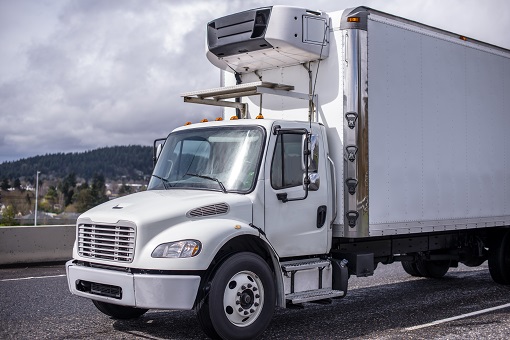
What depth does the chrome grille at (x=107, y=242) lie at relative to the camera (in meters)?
7.09

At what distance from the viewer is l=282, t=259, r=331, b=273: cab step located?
25.6 feet

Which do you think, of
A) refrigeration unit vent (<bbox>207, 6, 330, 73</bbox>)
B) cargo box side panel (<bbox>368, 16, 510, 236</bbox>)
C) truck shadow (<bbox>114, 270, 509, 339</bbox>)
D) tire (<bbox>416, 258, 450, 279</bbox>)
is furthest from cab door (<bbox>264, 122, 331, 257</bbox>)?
tire (<bbox>416, 258, 450, 279</bbox>)

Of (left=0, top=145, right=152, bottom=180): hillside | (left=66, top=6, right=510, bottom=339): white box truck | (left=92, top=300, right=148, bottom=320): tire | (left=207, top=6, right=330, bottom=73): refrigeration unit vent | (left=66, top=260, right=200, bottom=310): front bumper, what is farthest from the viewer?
(left=0, top=145, right=152, bottom=180): hillside

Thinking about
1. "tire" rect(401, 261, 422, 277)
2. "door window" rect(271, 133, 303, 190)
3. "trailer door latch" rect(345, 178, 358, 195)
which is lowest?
"tire" rect(401, 261, 422, 277)

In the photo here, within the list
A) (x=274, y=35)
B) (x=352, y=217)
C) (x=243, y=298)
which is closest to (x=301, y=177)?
(x=352, y=217)

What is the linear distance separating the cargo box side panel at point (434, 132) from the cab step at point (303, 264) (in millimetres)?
883

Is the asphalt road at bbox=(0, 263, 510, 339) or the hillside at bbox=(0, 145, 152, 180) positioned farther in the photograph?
the hillside at bbox=(0, 145, 152, 180)

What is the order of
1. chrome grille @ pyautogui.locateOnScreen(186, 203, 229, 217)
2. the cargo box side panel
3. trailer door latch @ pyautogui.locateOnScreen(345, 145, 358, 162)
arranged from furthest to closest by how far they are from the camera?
the cargo box side panel
trailer door latch @ pyautogui.locateOnScreen(345, 145, 358, 162)
chrome grille @ pyautogui.locateOnScreen(186, 203, 229, 217)

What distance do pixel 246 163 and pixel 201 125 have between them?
1.16 metres

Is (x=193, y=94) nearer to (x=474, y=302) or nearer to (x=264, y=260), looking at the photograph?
(x=264, y=260)

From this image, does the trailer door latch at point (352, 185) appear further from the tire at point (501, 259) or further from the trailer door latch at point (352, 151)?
the tire at point (501, 259)

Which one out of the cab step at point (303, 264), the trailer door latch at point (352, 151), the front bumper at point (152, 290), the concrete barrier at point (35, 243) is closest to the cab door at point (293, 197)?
the cab step at point (303, 264)

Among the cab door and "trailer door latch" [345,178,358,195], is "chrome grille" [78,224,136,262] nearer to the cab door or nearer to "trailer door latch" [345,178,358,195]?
the cab door

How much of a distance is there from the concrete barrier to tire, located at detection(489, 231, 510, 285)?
355 inches
